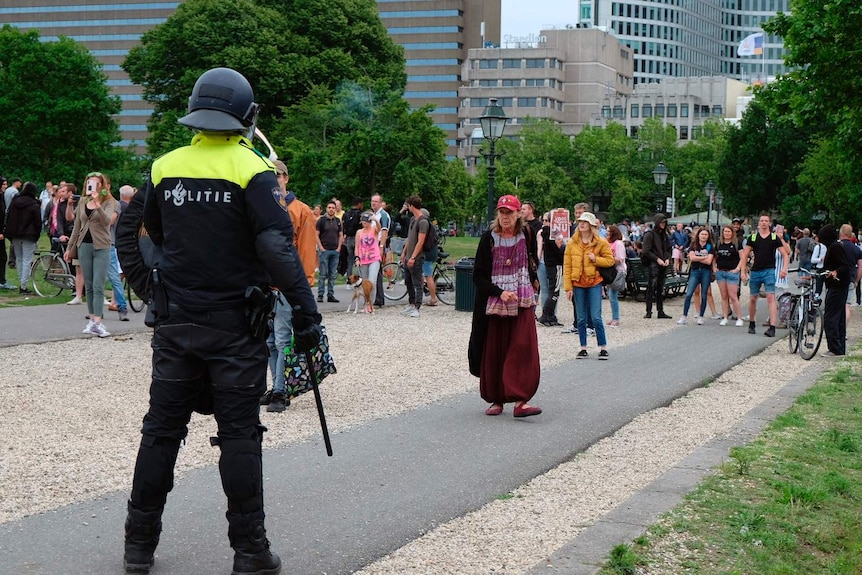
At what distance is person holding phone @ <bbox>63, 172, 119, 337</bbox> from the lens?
13.6 metres

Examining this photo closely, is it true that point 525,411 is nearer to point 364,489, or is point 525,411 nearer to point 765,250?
point 364,489

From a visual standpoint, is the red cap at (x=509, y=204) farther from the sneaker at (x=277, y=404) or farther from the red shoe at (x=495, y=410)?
the sneaker at (x=277, y=404)

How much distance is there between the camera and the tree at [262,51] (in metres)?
50.8

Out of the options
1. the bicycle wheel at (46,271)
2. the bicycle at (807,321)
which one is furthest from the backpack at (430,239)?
the bicycle at (807,321)

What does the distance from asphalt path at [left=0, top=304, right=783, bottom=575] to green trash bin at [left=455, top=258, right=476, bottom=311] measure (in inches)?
348

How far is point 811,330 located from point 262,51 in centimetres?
3963

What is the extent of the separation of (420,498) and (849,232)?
36.9ft

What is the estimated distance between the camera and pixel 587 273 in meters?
13.2

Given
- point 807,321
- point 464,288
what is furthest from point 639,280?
point 807,321

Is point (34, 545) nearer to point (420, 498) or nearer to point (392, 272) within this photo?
point (420, 498)

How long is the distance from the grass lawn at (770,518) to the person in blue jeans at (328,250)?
12997 millimetres

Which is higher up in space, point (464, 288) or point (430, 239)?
point (430, 239)

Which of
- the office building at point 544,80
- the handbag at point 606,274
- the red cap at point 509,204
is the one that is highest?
the office building at point 544,80

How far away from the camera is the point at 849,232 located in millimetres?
15648
